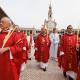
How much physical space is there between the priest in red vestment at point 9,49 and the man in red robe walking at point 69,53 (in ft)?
15.3

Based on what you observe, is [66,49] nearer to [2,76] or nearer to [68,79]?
[68,79]

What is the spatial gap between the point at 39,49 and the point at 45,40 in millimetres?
→ 510

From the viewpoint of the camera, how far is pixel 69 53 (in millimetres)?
11430

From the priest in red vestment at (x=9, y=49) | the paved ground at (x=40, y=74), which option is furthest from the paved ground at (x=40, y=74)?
the priest in red vestment at (x=9, y=49)

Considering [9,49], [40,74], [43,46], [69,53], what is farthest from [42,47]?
[9,49]

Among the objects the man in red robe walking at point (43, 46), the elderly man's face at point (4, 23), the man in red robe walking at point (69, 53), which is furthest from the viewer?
the man in red robe walking at point (43, 46)

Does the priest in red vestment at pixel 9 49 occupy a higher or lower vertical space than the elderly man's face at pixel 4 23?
lower

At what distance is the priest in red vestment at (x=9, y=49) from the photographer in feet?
21.1

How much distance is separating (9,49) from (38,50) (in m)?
8.43

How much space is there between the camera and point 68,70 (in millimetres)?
11430

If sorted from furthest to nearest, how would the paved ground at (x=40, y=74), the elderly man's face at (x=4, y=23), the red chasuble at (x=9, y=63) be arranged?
1. the paved ground at (x=40, y=74)
2. the elderly man's face at (x=4, y=23)
3. the red chasuble at (x=9, y=63)

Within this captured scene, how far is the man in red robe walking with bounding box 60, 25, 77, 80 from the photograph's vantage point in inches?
445

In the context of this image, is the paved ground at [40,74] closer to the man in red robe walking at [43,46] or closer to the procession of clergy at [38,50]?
the procession of clergy at [38,50]

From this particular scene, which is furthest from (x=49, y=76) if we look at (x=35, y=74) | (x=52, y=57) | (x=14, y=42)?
(x=52, y=57)
